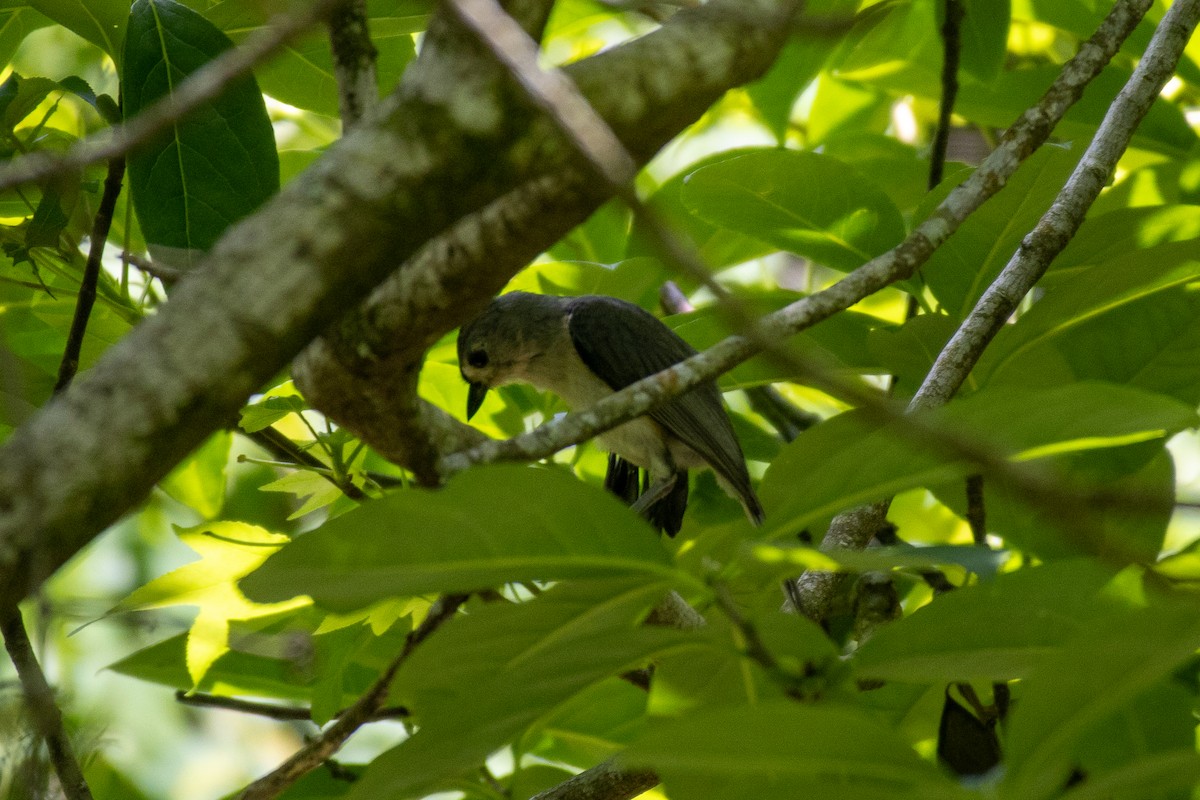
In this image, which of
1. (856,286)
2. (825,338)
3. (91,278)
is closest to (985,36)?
(825,338)

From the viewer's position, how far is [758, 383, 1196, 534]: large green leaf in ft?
4.33

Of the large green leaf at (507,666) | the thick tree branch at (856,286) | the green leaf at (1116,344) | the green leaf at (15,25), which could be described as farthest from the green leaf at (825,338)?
the green leaf at (15,25)

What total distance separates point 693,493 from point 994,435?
9.62ft

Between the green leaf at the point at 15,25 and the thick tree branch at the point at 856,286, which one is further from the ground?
the green leaf at the point at 15,25

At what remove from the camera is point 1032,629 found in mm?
1397

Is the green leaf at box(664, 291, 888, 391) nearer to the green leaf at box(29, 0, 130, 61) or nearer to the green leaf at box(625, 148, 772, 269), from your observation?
the green leaf at box(625, 148, 772, 269)

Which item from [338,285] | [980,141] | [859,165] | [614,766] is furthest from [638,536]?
[980,141]

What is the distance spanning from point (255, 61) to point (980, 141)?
4545 millimetres

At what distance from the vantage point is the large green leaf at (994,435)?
132cm

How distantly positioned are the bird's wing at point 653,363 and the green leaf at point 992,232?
1.03 metres

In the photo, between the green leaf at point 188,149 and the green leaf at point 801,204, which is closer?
the green leaf at point 188,149

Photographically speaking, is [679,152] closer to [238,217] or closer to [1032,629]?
[238,217]

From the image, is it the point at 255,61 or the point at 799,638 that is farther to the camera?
the point at 799,638

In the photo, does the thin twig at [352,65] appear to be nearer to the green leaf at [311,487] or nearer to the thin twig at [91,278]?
the thin twig at [91,278]
